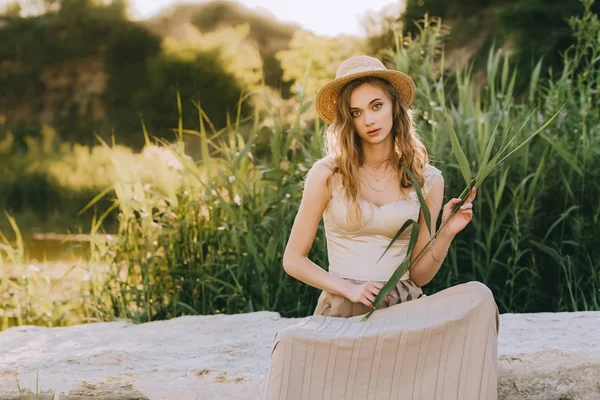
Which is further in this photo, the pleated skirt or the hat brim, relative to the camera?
the hat brim

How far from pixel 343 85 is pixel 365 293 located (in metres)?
0.59

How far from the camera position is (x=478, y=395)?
1.84 m

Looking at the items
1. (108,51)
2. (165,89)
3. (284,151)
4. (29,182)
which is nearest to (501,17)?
(284,151)

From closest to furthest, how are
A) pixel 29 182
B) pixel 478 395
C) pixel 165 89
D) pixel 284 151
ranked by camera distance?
pixel 478 395 → pixel 284 151 → pixel 29 182 → pixel 165 89

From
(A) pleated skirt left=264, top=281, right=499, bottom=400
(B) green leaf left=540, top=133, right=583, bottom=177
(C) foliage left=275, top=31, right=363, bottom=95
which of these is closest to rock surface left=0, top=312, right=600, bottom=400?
(A) pleated skirt left=264, top=281, right=499, bottom=400

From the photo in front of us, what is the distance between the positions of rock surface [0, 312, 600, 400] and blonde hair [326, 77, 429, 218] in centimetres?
58

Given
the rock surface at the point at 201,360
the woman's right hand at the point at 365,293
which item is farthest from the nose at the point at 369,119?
the rock surface at the point at 201,360

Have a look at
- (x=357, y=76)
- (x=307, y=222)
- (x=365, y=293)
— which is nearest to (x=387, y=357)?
(x=365, y=293)

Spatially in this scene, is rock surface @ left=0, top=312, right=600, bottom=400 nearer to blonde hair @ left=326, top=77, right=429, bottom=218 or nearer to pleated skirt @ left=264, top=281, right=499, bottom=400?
pleated skirt @ left=264, top=281, right=499, bottom=400

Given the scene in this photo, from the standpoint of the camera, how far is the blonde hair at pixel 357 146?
2123 millimetres

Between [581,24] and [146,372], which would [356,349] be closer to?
[146,372]

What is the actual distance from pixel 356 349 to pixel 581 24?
238 cm

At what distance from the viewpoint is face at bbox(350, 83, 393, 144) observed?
211cm

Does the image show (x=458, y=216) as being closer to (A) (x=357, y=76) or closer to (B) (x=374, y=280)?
(B) (x=374, y=280)
